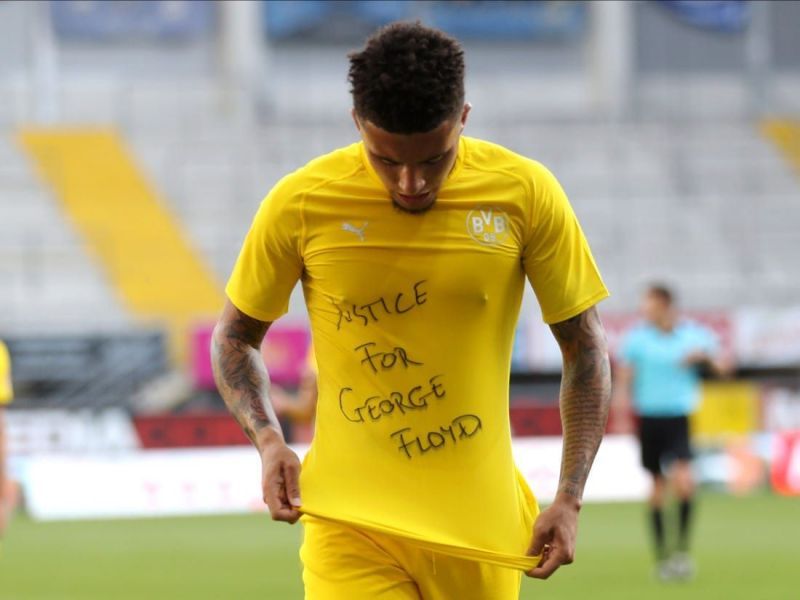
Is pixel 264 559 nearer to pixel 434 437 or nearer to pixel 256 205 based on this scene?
pixel 434 437

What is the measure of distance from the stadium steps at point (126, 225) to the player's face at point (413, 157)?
2095 cm

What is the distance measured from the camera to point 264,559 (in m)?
14.6

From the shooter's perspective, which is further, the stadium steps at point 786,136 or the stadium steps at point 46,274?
the stadium steps at point 786,136

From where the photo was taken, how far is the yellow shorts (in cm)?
411

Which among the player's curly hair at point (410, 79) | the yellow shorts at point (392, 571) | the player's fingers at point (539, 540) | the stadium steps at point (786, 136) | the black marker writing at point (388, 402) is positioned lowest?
the stadium steps at point (786, 136)

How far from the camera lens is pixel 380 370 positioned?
414 cm

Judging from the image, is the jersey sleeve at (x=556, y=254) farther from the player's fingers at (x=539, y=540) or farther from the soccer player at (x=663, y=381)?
the soccer player at (x=663, y=381)

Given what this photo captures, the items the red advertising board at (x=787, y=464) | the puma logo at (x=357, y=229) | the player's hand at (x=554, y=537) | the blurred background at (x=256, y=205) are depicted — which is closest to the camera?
the player's hand at (x=554, y=537)

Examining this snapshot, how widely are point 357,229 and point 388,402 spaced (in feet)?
1.40

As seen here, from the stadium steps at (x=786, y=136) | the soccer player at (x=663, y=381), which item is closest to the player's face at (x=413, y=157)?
the soccer player at (x=663, y=381)

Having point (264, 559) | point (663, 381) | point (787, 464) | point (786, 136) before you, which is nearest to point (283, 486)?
point (663, 381)

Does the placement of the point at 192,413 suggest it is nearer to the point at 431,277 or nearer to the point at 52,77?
the point at 52,77

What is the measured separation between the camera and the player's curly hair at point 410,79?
376cm

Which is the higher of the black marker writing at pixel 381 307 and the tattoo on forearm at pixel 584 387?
the black marker writing at pixel 381 307
